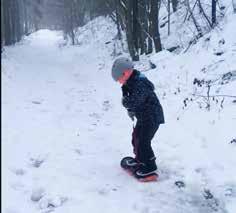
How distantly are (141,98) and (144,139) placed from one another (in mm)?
549

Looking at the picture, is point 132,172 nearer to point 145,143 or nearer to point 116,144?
point 145,143

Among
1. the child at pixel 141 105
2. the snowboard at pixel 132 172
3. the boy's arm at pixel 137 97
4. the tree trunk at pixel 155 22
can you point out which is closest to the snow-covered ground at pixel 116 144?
the snowboard at pixel 132 172

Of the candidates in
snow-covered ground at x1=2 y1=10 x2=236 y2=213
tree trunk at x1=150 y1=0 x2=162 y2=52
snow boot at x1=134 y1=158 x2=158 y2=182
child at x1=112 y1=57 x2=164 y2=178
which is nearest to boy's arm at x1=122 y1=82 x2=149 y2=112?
child at x1=112 y1=57 x2=164 y2=178

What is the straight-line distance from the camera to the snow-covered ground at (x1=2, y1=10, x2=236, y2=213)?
567 centimetres

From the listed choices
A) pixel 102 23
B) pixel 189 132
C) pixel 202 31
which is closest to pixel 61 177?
pixel 189 132

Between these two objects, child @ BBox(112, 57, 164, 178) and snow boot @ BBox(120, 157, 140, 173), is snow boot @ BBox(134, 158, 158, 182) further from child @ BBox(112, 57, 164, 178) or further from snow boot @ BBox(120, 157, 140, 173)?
snow boot @ BBox(120, 157, 140, 173)

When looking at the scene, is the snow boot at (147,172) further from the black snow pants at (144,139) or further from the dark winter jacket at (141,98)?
the dark winter jacket at (141,98)

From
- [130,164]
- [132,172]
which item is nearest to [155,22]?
[130,164]

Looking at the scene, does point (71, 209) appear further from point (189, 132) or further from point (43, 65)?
point (43, 65)

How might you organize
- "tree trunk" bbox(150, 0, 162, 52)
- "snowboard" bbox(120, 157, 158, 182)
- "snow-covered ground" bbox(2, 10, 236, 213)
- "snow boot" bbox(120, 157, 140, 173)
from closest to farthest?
"snow-covered ground" bbox(2, 10, 236, 213) → "snowboard" bbox(120, 157, 158, 182) → "snow boot" bbox(120, 157, 140, 173) → "tree trunk" bbox(150, 0, 162, 52)

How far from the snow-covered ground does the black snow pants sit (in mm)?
312

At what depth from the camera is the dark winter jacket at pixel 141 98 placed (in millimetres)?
6438

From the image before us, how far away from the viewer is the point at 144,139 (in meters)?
6.56

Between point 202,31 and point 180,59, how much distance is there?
1.65m
